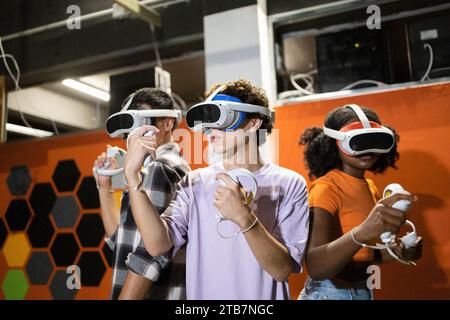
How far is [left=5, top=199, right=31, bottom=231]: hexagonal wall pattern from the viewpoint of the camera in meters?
2.10

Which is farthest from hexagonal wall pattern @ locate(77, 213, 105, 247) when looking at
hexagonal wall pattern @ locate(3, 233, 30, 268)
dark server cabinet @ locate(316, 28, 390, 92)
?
dark server cabinet @ locate(316, 28, 390, 92)

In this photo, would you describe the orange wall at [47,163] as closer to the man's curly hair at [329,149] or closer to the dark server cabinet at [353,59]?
the man's curly hair at [329,149]

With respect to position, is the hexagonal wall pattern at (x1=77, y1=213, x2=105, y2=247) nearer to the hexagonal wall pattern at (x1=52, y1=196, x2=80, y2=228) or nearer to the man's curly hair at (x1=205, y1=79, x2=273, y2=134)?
the hexagonal wall pattern at (x1=52, y1=196, x2=80, y2=228)

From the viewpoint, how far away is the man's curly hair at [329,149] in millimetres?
1338

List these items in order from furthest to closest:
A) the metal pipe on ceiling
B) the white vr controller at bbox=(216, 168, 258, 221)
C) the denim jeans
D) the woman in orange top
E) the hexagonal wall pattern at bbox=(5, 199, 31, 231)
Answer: the hexagonal wall pattern at bbox=(5, 199, 31, 231)
the metal pipe on ceiling
the denim jeans
the woman in orange top
the white vr controller at bbox=(216, 168, 258, 221)

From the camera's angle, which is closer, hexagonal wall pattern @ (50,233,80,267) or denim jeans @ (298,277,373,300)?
denim jeans @ (298,277,373,300)

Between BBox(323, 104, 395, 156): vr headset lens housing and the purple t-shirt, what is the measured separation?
197 millimetres

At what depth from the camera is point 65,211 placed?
2.06m

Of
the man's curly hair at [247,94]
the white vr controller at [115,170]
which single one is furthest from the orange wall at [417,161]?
the white vr controller at [115,170]

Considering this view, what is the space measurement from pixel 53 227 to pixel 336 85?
1547 millimetres

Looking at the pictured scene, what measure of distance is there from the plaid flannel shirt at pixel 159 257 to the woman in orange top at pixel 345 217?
16.4 inches
